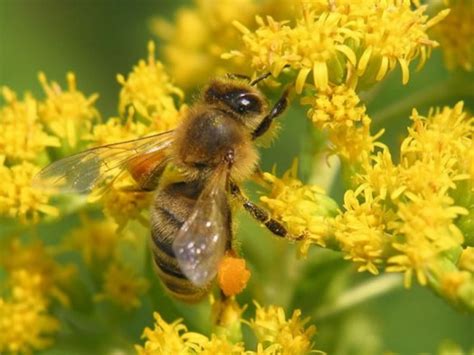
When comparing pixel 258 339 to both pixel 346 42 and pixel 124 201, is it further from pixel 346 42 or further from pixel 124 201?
pixel 346 42

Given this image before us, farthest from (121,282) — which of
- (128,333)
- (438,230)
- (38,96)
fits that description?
(38,96)

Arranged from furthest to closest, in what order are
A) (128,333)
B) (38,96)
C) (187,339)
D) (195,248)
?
(38,96) < (128,333) < (187,339) < (195,248)

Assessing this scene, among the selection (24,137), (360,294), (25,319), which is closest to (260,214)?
(360,294)

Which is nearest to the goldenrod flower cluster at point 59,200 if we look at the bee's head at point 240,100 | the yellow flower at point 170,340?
the bee's head at point 240,100

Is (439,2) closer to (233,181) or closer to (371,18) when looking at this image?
(371,18)

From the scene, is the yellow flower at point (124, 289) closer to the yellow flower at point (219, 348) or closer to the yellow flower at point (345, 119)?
the yellow flower at point (219, 348)

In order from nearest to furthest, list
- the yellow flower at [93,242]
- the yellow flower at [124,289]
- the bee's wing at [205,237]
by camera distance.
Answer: the bee's wing at [205,237] < the yellow flower at [124,289] < the yellow flower at [93,242]
